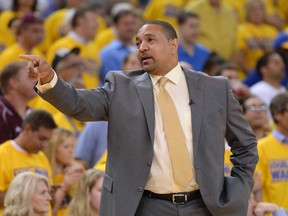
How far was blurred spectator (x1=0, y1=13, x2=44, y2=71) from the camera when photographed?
971 centimetres

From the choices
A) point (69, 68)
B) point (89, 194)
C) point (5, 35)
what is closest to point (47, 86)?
point (89, 194)

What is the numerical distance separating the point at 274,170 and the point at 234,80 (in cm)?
243

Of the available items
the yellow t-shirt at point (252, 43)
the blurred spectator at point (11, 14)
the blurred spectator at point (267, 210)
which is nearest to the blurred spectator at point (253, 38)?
the yellow t-shirt at point (252, 43)

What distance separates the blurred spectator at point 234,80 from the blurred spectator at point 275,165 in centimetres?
153

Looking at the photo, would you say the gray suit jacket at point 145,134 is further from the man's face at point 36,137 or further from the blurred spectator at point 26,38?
the blurred spectator at point 26,38

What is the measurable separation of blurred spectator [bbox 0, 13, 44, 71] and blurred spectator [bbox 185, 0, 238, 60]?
8.88 feet

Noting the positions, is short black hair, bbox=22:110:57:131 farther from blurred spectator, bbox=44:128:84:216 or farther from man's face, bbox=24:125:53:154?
blurred spectator, bbox=44:128:84:216

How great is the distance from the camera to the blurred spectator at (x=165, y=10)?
→ 12.4 metres

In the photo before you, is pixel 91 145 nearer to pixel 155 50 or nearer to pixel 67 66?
pixel 67 66

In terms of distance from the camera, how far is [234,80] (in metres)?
9.38

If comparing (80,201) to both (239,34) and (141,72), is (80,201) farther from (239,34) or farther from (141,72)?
(239,34)

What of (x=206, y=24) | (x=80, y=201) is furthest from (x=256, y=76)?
(x=80, y=201)

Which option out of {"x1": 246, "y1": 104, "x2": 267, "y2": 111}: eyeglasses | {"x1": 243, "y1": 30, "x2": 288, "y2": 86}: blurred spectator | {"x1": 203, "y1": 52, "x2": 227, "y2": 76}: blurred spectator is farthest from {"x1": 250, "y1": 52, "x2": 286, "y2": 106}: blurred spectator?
{"x1": 246, "y1": 104, "x2": 267, "y2": 111}: eyeglasses

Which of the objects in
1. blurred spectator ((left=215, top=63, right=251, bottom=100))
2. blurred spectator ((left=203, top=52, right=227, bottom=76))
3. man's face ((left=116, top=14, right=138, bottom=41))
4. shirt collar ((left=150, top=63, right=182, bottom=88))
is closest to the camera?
shirt collar ((left=150, top=63, right=182, bottom=88))
